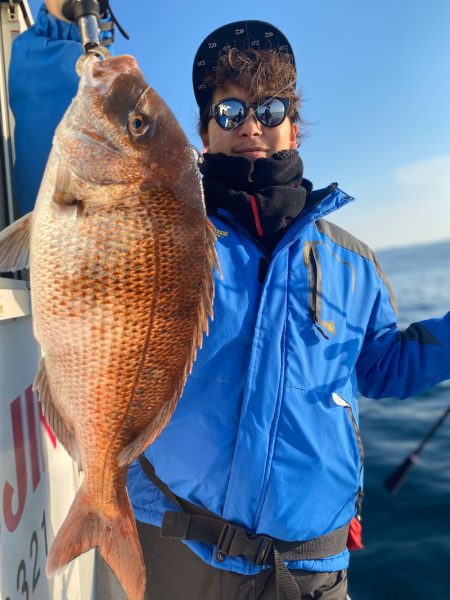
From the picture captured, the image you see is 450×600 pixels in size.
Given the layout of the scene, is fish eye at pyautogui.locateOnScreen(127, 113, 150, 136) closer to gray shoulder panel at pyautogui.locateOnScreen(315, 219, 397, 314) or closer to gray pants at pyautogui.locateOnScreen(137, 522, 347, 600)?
gray shoulder panel at pyautogui.locateOnScreen(315, 219, 397, 314)

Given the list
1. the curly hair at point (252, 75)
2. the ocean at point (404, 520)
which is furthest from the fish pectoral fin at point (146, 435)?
the ocean at point (404, 520)

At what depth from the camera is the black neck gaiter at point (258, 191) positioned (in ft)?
6.38

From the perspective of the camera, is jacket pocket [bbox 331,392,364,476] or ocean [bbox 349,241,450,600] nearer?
jacket pocket [bbox 331,392,364,476]

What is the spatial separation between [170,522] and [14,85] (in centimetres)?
178

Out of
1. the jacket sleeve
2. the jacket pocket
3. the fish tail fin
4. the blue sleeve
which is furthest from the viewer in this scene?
the jacket sleeve

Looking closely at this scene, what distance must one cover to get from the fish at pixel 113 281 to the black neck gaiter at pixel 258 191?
61 cm

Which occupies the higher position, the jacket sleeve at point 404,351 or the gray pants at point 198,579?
the jacket sleeve at point 404,351

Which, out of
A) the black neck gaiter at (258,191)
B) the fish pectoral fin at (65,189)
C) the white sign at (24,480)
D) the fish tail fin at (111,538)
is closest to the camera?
the fish pectoral fin at (65,189)

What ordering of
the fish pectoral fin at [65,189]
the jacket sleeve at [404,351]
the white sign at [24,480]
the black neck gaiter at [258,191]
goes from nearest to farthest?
the fish pectoral fin at [65,189] → the white sign at [24,480] → the black neck gaiter at [258,191] → the jacket sleeve at [404,351]

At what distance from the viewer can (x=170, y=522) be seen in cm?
171

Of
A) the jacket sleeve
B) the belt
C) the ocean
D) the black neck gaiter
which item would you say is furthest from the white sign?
the ocean

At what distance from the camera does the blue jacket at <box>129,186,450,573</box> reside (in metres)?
1.69

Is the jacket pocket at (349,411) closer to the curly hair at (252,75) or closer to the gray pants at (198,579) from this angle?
the gray pants at (198,579)

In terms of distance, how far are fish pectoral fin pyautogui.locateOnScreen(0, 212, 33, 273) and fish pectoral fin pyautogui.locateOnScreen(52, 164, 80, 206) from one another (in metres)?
0.14
